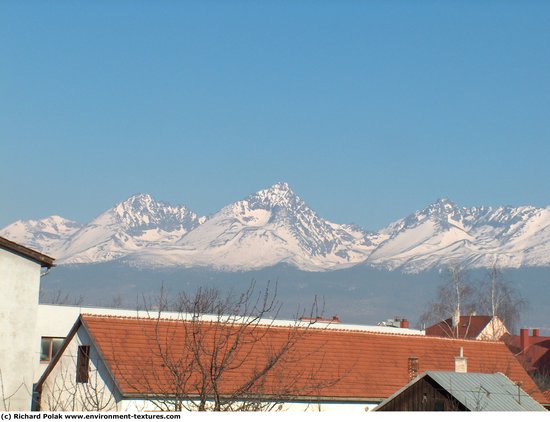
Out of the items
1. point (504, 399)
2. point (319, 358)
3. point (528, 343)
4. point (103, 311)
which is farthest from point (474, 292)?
point (504, 399)

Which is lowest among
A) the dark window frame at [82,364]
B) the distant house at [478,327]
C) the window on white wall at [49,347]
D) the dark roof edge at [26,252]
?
the dark window frame at [82,364]

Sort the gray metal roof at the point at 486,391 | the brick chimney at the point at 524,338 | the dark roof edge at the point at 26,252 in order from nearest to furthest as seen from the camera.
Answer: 1. the gray metal roof at the point at 486,391
2. the dark roof edge at the point at 26,252
3. the brick chimney at the point at 524,338

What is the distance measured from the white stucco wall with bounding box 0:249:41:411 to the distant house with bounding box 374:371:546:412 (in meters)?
12.5

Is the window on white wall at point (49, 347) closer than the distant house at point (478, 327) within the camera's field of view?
Yes

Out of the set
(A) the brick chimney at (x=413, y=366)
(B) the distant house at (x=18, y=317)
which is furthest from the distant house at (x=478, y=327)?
(B) the distant house at (x=18, y=317)

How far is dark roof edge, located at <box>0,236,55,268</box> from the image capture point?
114 feet

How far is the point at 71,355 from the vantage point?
42281 mm

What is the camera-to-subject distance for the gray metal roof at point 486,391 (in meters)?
34.6

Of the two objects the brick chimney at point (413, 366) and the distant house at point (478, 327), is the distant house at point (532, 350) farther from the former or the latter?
the brick chimney at point (413, 366)

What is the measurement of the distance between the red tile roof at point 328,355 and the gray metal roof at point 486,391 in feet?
14.9

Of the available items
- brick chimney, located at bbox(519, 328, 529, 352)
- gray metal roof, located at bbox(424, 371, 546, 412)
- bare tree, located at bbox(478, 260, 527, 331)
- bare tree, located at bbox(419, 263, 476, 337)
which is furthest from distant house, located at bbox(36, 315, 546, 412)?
bare tree, located at bbox(478, 260, 527, 331)

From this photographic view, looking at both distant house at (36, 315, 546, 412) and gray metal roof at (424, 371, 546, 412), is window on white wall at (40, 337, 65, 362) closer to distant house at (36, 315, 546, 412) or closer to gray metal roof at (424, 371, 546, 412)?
distant house at (36, 315, 546, 412)

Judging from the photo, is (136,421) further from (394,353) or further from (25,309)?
(394,353)

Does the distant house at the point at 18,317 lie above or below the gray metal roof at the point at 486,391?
above
